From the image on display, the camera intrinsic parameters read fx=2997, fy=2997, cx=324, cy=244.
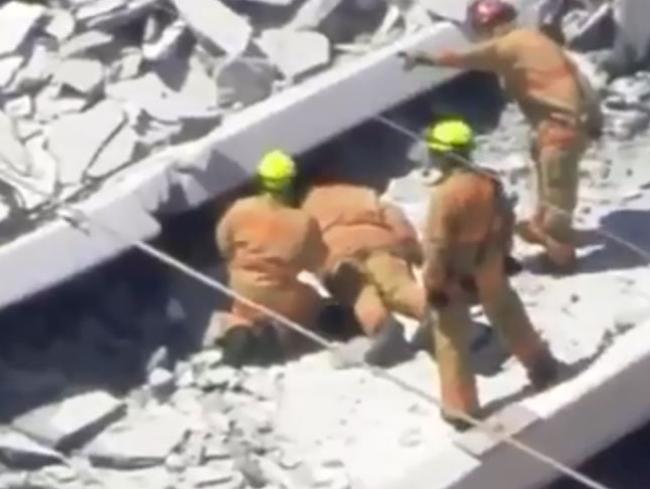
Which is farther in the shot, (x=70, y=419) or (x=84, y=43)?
(x=84, y=43)

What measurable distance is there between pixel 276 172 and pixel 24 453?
5.30 ft

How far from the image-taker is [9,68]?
558 inches

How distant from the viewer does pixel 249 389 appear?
13.0 metres

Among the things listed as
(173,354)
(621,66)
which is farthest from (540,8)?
(173,354)

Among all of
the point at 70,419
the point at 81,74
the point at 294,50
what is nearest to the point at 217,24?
the point at 294,50

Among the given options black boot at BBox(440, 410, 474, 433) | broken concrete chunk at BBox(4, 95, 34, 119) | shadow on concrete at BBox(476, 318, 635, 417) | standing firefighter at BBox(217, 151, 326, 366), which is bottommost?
shadow on concrete at BBox(476, 318, 635, 417)

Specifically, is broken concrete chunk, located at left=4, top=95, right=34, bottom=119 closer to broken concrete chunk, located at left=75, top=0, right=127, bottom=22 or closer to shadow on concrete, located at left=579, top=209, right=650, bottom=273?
broken concrete chunk, located at left=75, top=0, right=127, bottom=22

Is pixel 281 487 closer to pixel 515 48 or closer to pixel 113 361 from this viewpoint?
pixel 113 361

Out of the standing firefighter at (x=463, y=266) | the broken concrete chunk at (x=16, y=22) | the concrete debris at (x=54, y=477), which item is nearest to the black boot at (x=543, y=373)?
the standing firefighter at (x=463, y=266)

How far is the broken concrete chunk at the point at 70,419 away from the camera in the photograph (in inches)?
500

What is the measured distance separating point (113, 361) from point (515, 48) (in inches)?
89.0

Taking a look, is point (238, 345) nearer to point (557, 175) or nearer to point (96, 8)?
point (557, 175)

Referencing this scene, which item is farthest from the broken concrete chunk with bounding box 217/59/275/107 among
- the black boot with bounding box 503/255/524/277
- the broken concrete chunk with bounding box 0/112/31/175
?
the black boot with bounding box 503/255/524/277

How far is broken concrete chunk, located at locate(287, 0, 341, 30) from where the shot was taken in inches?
577
